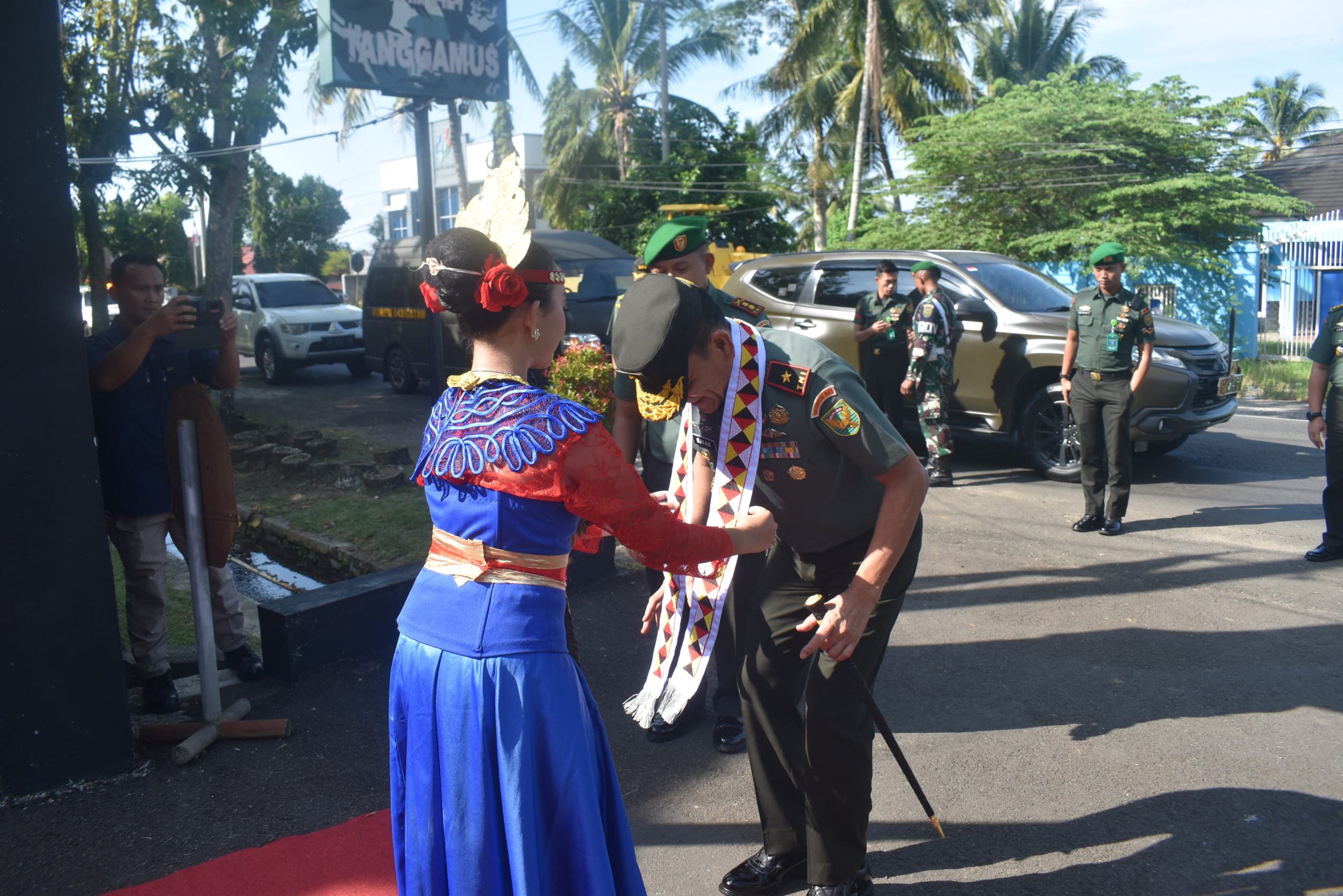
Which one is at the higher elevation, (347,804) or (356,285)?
(356,285)

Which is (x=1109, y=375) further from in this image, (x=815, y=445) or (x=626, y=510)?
(x=626, y=510)

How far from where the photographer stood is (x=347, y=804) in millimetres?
3750

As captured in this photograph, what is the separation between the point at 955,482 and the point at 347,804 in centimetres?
652

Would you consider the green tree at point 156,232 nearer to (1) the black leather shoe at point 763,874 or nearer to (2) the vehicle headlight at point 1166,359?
(2) the vehicle headlight at point 1166,359

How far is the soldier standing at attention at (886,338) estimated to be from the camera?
8.95 m

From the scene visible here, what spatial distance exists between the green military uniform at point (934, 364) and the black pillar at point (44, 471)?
6475 millimetres

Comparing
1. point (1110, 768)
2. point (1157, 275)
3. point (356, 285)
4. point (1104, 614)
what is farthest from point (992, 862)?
point (356, 285)

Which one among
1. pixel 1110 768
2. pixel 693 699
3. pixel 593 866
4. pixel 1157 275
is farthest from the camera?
pixel 1157 275

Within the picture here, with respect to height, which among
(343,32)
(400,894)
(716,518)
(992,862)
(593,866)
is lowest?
(992,862)

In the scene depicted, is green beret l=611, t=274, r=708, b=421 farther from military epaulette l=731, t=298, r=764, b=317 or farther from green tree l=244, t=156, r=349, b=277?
green tree l=244, t=156, r=349, b=277

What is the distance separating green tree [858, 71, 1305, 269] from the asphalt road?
15.8m

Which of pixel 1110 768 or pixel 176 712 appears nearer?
pixel 1110 768

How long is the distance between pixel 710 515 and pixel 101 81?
1557cm

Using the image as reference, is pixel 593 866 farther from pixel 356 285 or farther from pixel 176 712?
pixel 356 285
